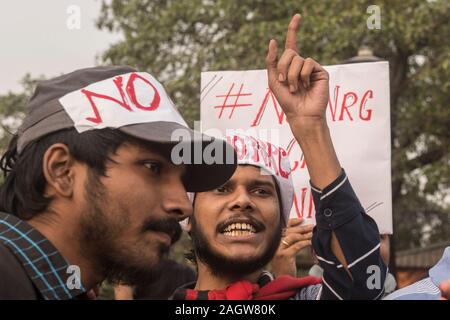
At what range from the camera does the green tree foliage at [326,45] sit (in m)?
12.3

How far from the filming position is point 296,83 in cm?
270

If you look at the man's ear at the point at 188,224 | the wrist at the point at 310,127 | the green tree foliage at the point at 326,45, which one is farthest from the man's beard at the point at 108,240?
the green tree foliage at the point at 326,45

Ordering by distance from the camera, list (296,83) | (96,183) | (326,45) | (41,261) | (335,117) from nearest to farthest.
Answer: (41,261), (96,183), (296,83), (335,117), (326,45)

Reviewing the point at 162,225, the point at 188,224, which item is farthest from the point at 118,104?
the point at 188,224

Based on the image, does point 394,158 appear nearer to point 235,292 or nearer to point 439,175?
point 439,175

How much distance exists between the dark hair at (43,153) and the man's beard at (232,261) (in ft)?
3.93

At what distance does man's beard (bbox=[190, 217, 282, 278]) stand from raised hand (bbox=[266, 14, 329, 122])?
84 cm

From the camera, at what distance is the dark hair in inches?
89.8

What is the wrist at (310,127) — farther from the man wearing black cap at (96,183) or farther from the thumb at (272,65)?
the man wearing black cap at (96,183)

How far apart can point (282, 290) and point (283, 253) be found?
1.88ft

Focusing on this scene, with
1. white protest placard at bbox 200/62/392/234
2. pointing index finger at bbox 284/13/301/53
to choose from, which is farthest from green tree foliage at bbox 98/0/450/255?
pointing index finger at bbox 284/13/301/53

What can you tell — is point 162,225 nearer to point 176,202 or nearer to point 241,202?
point 176,202

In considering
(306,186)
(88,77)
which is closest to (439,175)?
(306,186)

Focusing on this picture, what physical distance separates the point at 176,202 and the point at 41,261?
1.36ft
